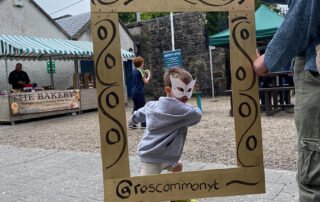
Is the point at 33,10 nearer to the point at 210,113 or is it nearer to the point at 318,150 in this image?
the point at 210,113

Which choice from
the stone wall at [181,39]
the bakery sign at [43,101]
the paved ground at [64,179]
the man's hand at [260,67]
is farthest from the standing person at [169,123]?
the stone wall at [181,39]

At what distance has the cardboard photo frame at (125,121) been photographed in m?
2.26

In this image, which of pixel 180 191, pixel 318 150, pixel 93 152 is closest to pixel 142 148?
pixel 180 191

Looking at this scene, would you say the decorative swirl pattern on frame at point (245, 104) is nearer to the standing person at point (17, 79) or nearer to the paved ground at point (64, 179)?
the paved ground at point (64, 179)

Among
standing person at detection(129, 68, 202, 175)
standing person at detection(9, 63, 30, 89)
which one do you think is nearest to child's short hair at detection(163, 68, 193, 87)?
standing person at detection(129, 68, 202, 175)

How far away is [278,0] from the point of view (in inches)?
87.7

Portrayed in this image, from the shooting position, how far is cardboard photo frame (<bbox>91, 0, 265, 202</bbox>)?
7.41 feet

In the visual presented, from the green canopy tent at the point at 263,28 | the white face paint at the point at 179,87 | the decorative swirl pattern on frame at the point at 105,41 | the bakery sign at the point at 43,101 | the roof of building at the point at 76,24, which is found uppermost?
the roof of building at the point at 76,24

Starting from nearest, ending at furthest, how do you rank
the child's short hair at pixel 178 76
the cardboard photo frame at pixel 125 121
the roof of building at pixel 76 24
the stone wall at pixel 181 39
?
the cardboard photo frame at pixel 125 121
the child's short hair at pixel 178 76
the stone wall at pixel 181 39
the roof of building at pixel 76 24

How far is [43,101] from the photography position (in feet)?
38.0

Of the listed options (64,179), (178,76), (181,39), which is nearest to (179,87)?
(178,76)

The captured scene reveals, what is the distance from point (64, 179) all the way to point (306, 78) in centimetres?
343

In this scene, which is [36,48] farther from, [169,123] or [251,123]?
[251,123]

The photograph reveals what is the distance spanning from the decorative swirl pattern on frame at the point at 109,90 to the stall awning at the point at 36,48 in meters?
7.42
